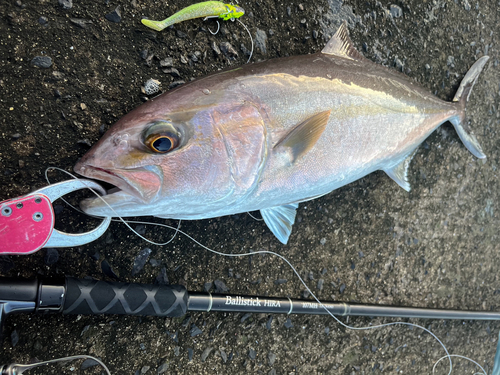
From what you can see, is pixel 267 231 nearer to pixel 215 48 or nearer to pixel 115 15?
pixel 215 48

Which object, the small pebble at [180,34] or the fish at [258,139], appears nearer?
the fish at [258,139]

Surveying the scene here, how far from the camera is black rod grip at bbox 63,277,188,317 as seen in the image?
4.32ft

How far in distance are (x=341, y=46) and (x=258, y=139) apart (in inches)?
30.1

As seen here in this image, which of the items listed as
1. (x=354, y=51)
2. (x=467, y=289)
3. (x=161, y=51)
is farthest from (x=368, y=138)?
(x=467, y=289)

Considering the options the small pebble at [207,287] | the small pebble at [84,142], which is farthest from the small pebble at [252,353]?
the small pebble at [84,142]

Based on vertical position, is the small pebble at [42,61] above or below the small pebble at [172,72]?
above

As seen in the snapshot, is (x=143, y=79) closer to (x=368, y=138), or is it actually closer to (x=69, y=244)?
(x=69, y=244)

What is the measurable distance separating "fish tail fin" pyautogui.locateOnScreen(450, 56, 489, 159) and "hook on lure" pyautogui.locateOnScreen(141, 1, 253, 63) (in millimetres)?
1475

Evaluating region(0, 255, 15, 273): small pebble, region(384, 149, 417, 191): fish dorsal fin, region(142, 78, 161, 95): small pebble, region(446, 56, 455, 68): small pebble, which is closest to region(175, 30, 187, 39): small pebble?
region(142, 78, 161, 95): small pebble

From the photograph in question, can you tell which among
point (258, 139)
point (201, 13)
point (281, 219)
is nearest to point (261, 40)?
point (201, 13)

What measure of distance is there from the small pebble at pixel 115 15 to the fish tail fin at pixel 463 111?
6.34 ft

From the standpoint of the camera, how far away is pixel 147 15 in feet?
5.17

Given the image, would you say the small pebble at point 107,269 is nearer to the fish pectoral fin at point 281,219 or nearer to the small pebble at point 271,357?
the fish pectoral fin at point 281,219

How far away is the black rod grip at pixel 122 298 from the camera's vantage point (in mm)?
1317
